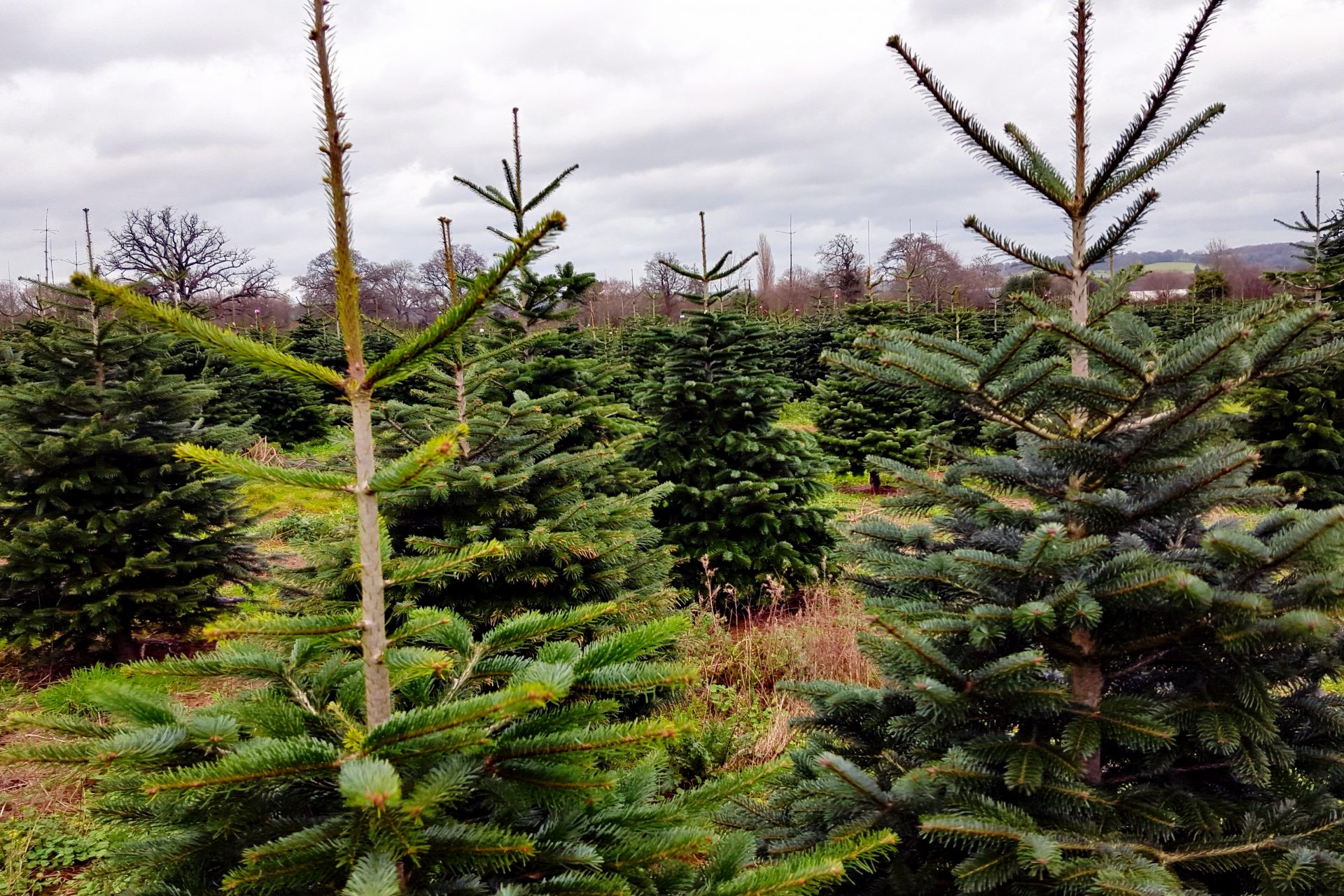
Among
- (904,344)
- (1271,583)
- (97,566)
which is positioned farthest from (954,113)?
(97,566)

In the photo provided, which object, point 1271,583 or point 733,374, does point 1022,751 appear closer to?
point 1271,583

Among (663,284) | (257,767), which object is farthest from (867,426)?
(663,284)

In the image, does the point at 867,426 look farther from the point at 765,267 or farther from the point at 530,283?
the point at 765,267

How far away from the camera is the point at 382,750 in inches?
52.8

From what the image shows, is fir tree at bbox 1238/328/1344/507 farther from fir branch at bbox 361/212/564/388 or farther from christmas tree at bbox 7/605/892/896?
fir branch at bbox 361/212/564/388

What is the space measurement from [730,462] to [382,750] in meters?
6.22

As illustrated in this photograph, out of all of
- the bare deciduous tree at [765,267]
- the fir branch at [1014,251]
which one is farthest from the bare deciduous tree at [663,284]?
the fir branch at [1014,251]

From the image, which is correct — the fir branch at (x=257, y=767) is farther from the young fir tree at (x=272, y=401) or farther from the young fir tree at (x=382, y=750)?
the young fir tree at (x=272, y=401)

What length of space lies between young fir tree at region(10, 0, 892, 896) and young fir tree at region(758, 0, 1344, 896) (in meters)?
0.46

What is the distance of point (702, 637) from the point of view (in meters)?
5.81

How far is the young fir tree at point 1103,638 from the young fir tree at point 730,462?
4729 mm

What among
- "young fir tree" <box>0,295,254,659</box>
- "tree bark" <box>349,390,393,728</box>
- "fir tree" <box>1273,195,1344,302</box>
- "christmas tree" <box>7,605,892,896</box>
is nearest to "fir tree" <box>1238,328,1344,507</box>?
"fir tree" <box>1273,195,1344,302</box>

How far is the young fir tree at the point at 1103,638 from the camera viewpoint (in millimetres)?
1786

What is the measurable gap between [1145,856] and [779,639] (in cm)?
426
